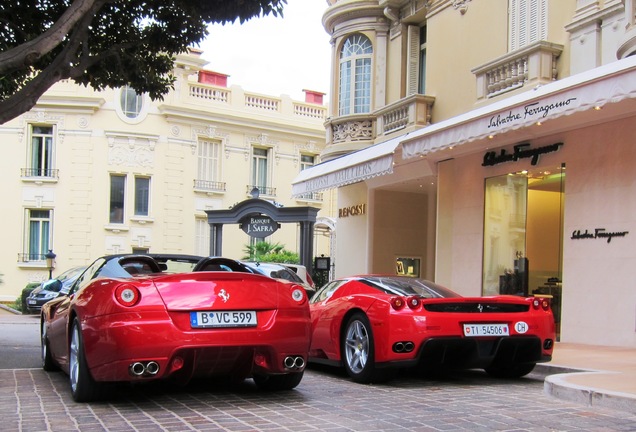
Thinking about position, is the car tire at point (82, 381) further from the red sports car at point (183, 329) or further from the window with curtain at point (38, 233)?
the window with curtain at point (38, 233)

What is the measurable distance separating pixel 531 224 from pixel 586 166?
82.4 inches

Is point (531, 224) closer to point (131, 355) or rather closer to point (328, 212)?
point (131, 355)

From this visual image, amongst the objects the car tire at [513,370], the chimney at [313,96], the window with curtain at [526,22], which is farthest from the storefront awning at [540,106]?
the chimney at [313,96]

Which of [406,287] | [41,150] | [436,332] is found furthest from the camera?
[41,150]

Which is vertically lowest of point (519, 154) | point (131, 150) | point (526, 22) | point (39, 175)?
point (519, 154)

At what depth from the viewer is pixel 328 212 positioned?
37.3 m

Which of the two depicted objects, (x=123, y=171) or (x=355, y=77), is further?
(x=123, y=171)

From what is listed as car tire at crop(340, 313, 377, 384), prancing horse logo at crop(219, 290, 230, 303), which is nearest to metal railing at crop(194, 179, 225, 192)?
car tire at crop(340, 313, 377, 384)

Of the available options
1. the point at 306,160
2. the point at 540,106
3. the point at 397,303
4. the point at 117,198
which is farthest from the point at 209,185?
the point at 397,303

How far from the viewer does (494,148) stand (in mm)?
14352

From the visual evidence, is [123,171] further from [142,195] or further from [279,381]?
[279,381]

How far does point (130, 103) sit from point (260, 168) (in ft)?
22.5

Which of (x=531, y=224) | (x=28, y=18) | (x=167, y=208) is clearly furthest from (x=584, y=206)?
(x=167, y=208)

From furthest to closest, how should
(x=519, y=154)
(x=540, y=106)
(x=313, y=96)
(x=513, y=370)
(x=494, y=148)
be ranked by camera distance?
(x=313, y=96)
(x=494, y=148)
(x=519, y=154)
(x=540, y=106)
(x=513, y=370)
